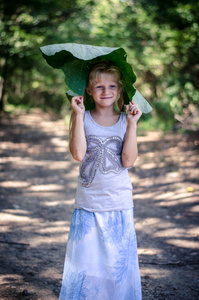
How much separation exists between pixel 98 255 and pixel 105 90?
1076 millimetres

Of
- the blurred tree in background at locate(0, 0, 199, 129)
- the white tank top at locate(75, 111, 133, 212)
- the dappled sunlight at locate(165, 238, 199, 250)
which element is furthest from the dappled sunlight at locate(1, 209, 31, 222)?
the blurred tree in background at locate(0, 0, 199, 129)

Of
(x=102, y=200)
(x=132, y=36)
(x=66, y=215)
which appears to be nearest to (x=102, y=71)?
(x=102, y=200)

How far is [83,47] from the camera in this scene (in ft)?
6.01

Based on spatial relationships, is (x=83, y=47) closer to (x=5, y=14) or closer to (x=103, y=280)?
(x=103, y=280)

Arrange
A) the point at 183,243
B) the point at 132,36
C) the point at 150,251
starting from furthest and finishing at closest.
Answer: the point at 132,36 → the point at 183,243 → the point at 150,251

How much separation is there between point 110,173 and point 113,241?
0.45 meters

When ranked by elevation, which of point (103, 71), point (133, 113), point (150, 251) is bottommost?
point (150, 251)

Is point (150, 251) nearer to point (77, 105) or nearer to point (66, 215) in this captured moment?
point (66, 215)

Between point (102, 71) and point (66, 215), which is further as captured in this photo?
point (66, 215)

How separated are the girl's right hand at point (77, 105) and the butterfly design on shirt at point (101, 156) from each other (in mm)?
183

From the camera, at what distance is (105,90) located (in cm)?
200

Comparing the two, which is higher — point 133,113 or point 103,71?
point 103,71

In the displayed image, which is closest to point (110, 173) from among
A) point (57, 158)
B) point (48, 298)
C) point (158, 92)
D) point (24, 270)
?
point (48, 298)

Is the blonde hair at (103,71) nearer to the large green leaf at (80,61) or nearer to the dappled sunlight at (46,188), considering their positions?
the large green leaf at (80,61)
